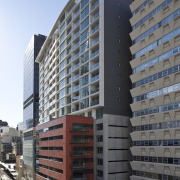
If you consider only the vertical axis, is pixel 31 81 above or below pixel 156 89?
above

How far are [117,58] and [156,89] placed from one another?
1923 cm

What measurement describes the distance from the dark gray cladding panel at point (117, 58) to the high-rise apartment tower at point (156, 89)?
25.3ft

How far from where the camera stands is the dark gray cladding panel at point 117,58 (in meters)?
76.0

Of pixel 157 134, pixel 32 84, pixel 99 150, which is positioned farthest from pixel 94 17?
pixel 32 84

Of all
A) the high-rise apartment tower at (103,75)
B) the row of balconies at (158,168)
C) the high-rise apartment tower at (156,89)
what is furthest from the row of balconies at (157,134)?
the high-rise apartment tower at (103,75)

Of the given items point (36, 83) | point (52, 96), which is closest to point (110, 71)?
point (52, 96)

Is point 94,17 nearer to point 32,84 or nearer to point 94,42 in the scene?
point 94,42

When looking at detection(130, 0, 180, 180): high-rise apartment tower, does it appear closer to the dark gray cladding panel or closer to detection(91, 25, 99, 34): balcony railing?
the dark gray cladding panel

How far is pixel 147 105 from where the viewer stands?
65.4 meters

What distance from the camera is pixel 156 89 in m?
62.9

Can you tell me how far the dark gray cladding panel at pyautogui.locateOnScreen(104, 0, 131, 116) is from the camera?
249 feet

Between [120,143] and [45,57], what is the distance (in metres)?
67.6

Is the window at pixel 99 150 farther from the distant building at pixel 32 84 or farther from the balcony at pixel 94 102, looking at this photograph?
the distant building at pixel 32 84

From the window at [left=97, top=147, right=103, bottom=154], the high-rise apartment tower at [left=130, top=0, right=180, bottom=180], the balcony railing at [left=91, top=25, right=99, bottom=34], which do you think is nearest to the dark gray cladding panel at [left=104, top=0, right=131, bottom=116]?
the balcony railing at [left=91, top=25, right=99, bottom=34]
